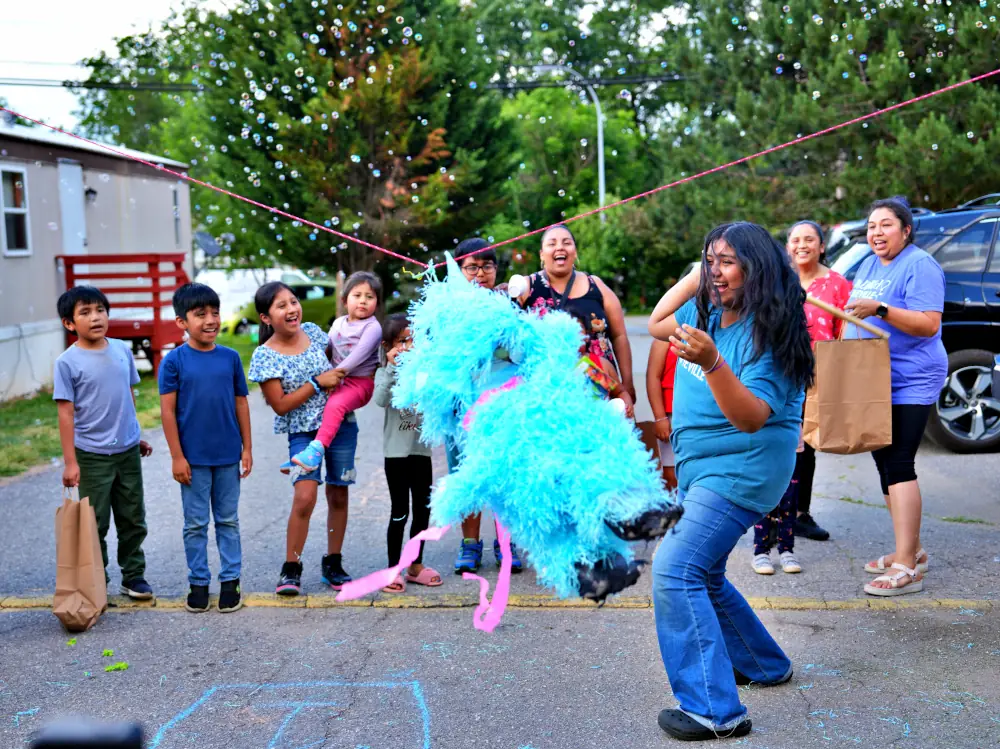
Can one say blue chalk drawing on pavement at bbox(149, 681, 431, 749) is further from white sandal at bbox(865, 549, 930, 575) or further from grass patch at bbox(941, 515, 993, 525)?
grass patch at bbox(941, 515, 993, 525)

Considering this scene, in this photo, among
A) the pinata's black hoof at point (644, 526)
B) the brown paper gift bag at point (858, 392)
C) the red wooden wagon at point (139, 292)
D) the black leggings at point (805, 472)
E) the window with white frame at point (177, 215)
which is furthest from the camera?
the window with white frame at point (177, 215)

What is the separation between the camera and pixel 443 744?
336 centimetres

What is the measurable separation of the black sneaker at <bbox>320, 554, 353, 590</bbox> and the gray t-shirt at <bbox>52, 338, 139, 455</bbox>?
108cm

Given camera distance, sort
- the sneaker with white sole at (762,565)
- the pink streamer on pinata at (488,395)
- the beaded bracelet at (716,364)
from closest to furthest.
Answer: the beaded bracelet at (716,364) < the pink streamer on pinata at (488,395) < the sneaker with white sole at (762,565)

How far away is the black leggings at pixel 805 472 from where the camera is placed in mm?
5568

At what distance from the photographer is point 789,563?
522 centimetres

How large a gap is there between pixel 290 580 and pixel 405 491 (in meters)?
0.66

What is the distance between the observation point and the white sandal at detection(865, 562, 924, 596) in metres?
4.76

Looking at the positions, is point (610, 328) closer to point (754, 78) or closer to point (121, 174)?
point (121, 174)

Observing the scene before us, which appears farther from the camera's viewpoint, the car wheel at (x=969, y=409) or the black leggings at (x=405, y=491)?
the car wheel at (x=969, y=409)

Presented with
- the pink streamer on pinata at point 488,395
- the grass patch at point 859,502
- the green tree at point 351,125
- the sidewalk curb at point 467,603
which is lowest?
the sidewalk curb at point 467,603

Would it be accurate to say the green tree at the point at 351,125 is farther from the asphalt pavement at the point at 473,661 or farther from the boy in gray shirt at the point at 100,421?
the asphalt pavement at the point at 473,661

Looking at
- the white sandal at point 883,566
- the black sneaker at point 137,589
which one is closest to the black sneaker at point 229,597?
the black sneaker at point 137,589

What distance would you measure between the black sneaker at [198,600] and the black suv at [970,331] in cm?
531
